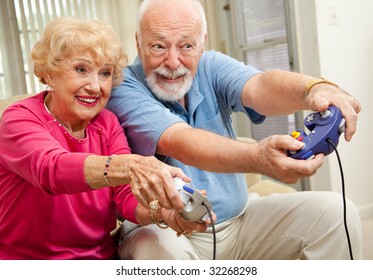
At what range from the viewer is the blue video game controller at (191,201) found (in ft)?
2.93

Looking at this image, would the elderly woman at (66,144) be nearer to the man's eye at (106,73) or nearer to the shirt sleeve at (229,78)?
the man's eye at (106,73)

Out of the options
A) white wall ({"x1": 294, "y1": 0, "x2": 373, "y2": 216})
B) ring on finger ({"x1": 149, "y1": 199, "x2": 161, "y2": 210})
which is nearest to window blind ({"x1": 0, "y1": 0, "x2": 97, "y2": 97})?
white wall ({"x1": 294, "y1": 0, "x2": 373, "y2": 216})

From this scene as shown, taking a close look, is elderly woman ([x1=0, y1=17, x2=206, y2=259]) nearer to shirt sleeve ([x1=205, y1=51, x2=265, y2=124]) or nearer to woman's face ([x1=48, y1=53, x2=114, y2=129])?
woman's face ([x1=48, y1=53, x2=114, y2=129])

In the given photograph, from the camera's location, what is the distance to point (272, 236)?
1295 mm

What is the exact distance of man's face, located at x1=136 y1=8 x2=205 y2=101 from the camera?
4.31 ft

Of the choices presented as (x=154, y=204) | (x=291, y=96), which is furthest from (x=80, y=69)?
(x=291, y=96)

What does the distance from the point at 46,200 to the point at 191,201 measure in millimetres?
395

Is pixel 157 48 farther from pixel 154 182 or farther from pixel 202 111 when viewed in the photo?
pixel 154 182

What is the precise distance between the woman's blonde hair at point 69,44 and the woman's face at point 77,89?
17 millimetres

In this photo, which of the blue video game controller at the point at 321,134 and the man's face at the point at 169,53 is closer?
the blue video game controller at the point at 321,134

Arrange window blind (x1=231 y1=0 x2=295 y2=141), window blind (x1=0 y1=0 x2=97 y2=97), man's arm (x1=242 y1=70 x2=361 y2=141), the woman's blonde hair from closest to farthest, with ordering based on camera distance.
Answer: man's arm (x1=242 y1=70 x2=361 y2=141) → the woman's blonde hair → window blind (x1=231 y1=0 x2=295 y2=141) → window blind (x1=0 y1=0 x2=97 y2=97)

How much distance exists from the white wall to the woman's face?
1.63 metres

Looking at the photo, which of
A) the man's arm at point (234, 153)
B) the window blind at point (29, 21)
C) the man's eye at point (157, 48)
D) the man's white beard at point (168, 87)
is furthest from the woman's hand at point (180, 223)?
the window blind at point (29, 21)
